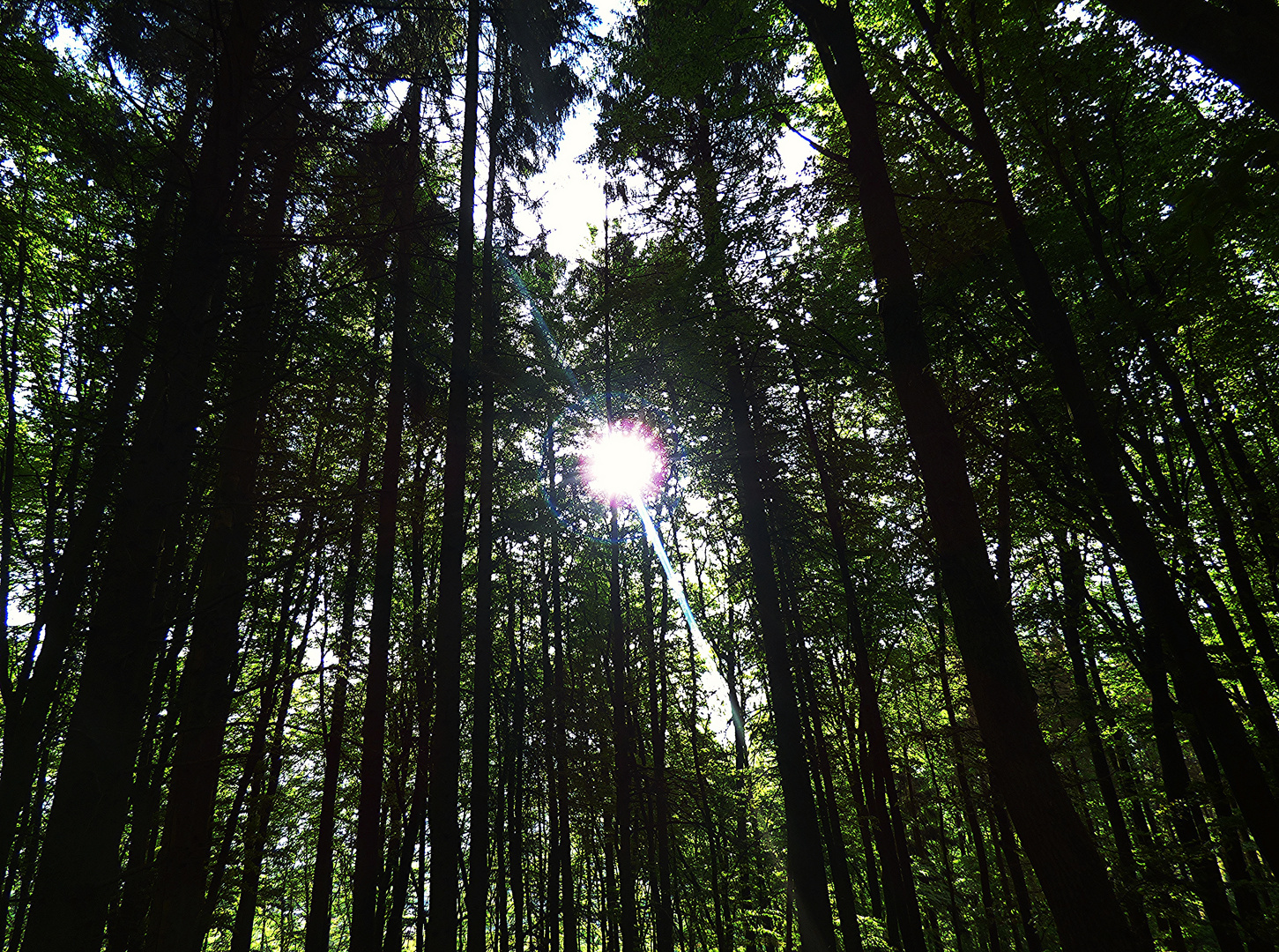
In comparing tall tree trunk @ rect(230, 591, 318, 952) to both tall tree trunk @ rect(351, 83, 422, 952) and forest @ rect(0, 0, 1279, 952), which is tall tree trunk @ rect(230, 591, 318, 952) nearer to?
forest @ rect(0, 0, 1279, 952)

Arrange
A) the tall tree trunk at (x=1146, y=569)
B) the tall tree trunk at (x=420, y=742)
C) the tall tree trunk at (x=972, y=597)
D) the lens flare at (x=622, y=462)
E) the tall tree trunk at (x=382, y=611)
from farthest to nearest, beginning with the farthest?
the lens flare at (x=622, y=462) → the tall tree trunk at (x=420, y=742) → the tall tree trunk at (x=382, y=611) → the tall tree trunk at (x=1146, y=569) → the tall tree trunk at (x=972, y=597)

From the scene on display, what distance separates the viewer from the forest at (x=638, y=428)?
13.2ft

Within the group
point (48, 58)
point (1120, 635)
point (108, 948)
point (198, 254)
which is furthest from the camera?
point (1120, 635)

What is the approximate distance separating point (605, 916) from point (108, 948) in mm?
12527

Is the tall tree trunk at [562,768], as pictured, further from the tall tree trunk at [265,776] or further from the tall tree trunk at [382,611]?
the tall tree trunk at [265,776]

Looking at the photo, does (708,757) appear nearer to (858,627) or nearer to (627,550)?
(627,550)

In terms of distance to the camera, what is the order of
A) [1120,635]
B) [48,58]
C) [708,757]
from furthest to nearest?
[708,757] < [1120,635] < [48,58]

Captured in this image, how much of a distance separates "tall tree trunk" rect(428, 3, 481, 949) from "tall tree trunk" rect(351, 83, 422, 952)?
2.48 feet

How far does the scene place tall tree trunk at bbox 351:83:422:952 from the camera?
662cm

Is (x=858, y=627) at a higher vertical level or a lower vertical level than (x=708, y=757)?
higher

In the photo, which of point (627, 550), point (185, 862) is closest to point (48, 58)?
point (185, 862)

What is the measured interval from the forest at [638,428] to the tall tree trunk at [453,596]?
5 centimetres

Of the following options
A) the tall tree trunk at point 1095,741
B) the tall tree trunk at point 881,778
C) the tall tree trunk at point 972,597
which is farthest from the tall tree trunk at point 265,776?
the tall tree trunk at point 1095,741

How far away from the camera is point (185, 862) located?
496cm
